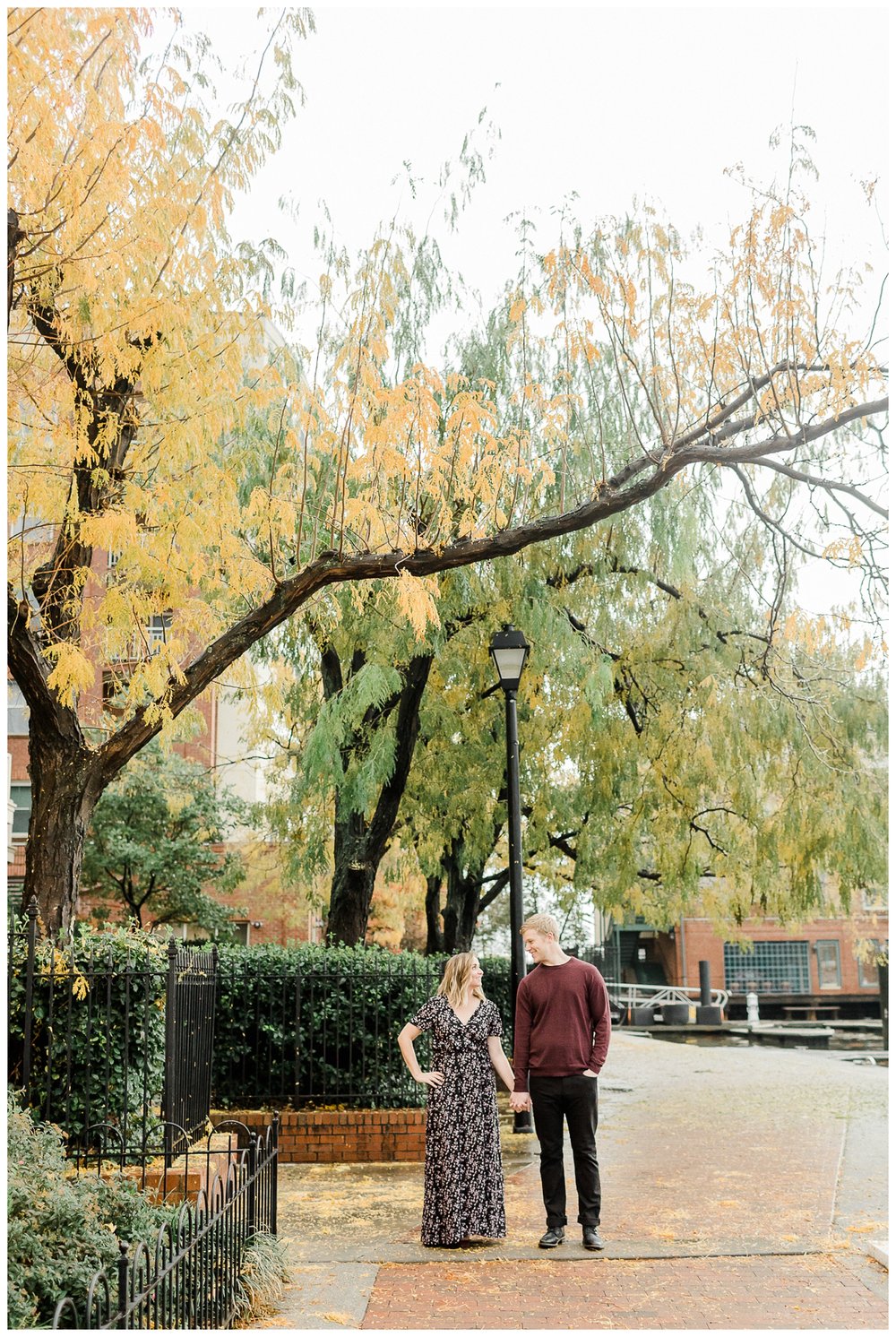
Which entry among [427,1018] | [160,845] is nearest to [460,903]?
[160,845]

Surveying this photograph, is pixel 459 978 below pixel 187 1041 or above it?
above

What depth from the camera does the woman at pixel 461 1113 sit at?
752 cm

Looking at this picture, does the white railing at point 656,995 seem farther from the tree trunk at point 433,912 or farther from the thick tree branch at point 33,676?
the thick tree branch at point 33,676

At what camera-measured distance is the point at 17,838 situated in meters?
31.1

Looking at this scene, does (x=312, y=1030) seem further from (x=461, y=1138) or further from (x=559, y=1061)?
(x=559, y=1061)

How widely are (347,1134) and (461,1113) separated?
424 cm

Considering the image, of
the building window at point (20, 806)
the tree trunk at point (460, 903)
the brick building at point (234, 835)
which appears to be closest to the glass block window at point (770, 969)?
the brick building at point (234, 835)

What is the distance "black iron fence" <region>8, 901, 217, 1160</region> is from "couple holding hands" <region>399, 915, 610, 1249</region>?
1.68m

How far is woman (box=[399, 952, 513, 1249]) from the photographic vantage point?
24.7 ft

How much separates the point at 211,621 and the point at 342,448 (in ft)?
5.45

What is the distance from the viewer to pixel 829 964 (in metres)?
59.4

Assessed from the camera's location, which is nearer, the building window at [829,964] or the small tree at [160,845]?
the small tree at [160,845]

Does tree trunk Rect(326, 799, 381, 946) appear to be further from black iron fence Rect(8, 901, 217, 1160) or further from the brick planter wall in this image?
black iron fence Rect(8, 901, 217, 1160)

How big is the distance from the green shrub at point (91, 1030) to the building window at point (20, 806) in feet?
80.1
